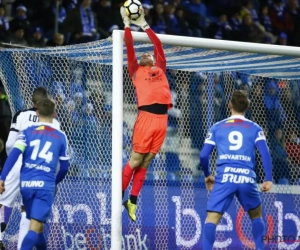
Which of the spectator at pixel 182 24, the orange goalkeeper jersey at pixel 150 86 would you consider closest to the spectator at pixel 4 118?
the orange goalkeeper jersey at pixel 150 86

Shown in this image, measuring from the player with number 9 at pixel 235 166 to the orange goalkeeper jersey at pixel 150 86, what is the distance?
101cm

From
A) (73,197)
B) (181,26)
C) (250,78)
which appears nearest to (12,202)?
(73,197)

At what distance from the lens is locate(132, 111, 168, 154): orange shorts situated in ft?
33.8

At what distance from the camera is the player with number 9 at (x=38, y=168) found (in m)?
9.06

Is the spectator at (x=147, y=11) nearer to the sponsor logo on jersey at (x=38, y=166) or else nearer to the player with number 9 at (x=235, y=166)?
the player with number 9 at (x=235, y=166)

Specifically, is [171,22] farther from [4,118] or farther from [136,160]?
[136,160]

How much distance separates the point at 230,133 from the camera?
9.54 meters

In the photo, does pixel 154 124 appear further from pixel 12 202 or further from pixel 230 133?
pixel 12 202

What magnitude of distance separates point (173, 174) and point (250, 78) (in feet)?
6.00

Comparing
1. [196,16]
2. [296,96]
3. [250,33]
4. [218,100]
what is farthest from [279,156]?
[250,33]

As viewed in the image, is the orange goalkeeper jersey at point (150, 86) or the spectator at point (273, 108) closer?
the orange goalkeeper jersey at point (150, 86)

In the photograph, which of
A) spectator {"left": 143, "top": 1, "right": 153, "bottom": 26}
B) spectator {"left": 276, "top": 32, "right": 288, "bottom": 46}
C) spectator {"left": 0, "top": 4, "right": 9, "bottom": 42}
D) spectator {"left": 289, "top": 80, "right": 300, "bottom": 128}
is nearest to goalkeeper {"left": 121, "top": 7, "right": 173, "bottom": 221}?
spectator {"left": 289, "top": 80, "right": 300, "bottom": 128}

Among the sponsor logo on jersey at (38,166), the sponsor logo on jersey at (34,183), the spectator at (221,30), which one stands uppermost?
the spectator at (221,30)

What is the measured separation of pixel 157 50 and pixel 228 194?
79.3 inches
